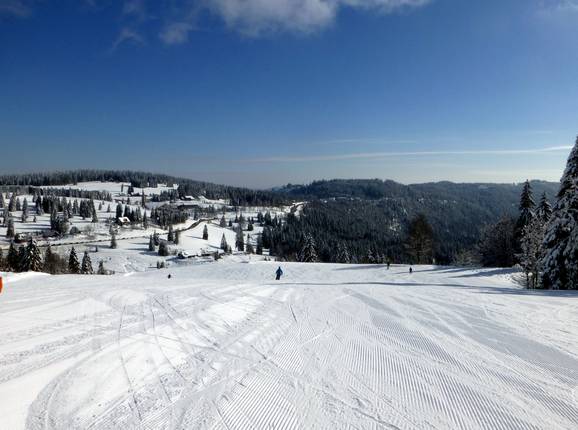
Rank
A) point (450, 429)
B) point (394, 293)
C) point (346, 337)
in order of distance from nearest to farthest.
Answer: point (450, 429)
point (346, 337)
point (394, 293)

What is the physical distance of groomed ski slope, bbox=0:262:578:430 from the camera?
4355 millimetres

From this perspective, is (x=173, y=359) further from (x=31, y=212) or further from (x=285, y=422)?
(x=31, y=212)

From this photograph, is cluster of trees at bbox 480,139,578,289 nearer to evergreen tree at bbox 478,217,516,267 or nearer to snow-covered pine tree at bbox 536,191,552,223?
snow-covered pine tree at bbox 536,191,552,223

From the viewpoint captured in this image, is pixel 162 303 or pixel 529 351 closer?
pixel 529 351

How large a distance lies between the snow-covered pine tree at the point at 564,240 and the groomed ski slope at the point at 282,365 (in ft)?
30.5

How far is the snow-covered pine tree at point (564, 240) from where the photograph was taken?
18.2 metres

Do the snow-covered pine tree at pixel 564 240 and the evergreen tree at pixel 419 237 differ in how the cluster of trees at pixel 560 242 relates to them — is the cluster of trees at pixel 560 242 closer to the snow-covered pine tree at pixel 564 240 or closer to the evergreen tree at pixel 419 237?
the snow-covered pine tree at pixel 564 240

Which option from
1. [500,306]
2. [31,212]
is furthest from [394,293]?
[31,212]

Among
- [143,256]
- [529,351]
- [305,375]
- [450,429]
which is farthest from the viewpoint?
[143,256]

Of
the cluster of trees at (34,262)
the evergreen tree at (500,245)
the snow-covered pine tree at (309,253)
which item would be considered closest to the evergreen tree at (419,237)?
the evergreen tree at (500,245)

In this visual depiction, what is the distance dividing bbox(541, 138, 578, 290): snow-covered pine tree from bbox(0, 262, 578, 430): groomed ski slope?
928 cm

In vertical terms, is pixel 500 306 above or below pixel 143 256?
above

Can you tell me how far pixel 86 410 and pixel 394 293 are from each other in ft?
41.1

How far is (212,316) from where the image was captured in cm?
931
